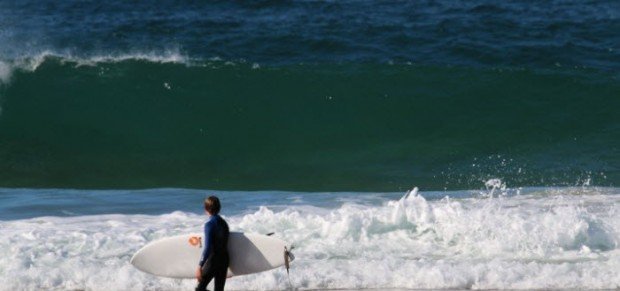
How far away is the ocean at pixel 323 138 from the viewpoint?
9883 millimetres

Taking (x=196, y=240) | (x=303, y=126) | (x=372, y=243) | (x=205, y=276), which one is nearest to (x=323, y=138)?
(x=303, y=126)

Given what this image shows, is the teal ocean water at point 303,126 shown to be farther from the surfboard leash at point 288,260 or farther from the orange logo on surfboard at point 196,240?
the orange logo on surfboard at point 196,240

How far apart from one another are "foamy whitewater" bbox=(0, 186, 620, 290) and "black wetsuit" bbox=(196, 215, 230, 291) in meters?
0.93

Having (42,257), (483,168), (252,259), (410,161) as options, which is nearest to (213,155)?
(410,161)

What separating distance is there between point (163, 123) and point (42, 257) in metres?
7.62

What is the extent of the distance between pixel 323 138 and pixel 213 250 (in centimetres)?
854

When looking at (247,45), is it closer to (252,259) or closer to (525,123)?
(525,123)

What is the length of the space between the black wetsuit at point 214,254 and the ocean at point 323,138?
3.15 ft

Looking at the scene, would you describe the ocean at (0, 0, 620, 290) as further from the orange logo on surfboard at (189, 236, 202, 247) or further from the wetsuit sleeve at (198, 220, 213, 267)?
the wetsuit sleeve at (198, 220, 213, 267)

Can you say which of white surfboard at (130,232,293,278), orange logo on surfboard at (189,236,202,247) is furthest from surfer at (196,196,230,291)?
orange logo on surfboard at (189,236,202,247)

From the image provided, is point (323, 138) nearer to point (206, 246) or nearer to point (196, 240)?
point (196, 240)

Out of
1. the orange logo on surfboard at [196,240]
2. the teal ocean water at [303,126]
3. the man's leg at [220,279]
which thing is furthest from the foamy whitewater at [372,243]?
the teal ocean water at [303,126]

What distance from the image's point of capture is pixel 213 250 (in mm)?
8094

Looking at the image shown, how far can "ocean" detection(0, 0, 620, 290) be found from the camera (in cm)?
988
